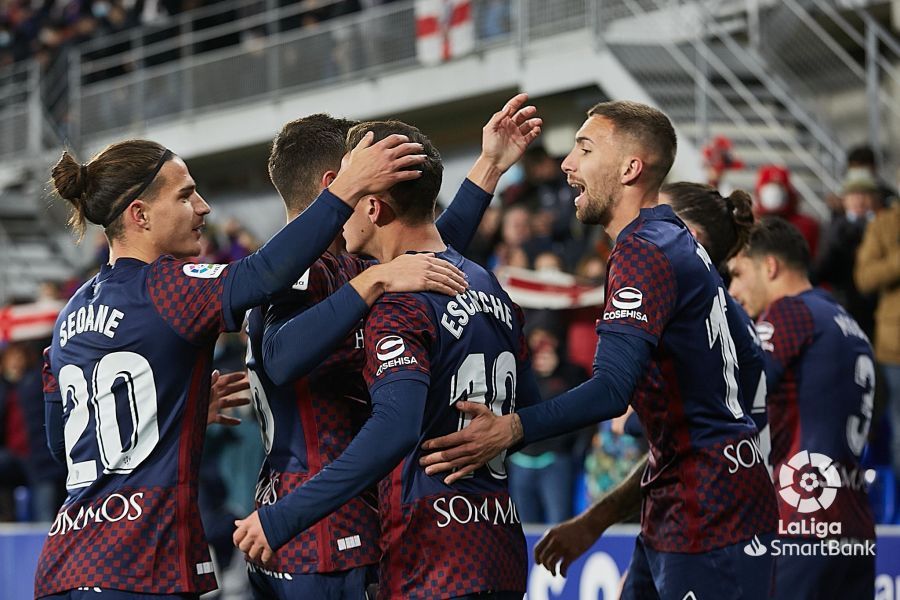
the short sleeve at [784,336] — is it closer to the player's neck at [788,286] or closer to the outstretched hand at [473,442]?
the player's neck at [788,286]

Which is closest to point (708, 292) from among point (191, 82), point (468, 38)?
point (468, 38)

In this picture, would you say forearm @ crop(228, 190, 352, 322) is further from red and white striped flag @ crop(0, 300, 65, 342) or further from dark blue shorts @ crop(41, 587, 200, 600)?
red and white striped flag @ crop(0, 300, 65, 342)

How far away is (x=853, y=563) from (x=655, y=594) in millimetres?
1404

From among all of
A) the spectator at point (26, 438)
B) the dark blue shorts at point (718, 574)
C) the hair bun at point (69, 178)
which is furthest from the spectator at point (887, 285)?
the spectator at point (26, 438)

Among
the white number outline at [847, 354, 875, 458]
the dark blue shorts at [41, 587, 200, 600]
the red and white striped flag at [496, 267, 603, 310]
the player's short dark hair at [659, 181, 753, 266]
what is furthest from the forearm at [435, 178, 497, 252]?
the red and white striped flag at [496, 267, 603, 310]

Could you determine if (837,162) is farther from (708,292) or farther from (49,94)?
(49,94)

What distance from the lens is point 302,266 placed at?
3885 mm

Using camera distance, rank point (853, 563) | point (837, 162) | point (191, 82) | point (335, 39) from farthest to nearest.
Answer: point (191, 82), point (335, 39), point (837, 162), point (853, 563)

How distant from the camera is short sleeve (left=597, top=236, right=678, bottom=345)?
13.2ft

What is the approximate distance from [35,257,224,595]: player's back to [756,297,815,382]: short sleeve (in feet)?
8.10

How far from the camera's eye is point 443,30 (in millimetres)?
14984

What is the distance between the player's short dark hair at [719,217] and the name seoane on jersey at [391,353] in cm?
177

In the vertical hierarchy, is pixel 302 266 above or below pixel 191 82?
below

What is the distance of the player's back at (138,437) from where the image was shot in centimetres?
396
